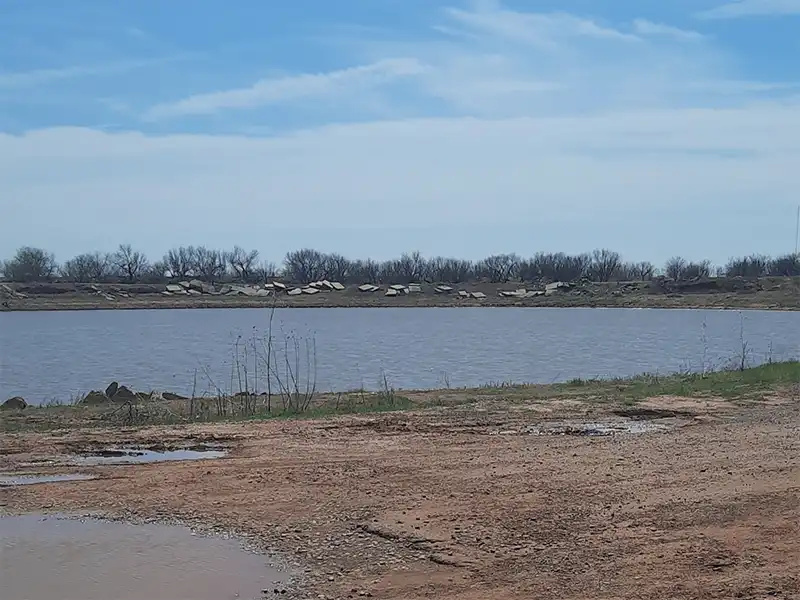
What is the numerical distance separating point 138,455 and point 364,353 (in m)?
21.1

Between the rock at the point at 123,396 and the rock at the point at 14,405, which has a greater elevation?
the rock at the point at 123,396

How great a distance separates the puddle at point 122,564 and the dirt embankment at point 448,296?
2699 inches

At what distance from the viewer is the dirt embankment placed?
254ft

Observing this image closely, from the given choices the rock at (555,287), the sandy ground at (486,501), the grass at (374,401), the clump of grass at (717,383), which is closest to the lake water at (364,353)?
the grass at (374,401)

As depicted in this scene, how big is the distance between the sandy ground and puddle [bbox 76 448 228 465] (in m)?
→ 0.37

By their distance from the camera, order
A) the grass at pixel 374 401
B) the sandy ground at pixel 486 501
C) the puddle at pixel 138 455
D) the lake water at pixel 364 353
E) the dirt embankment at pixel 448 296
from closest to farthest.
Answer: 1. the sandy ground at pixel 486 501
2. the puddle at pixel 138 455
3. the grass at pixel 374 401
4. the lake water at pixel 364 353
5. the dirt embankment at pixel 448 296

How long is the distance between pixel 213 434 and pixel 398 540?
6008mm

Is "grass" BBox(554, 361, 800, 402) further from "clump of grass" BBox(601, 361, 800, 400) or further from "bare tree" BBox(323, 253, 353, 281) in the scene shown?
"bare tree" BBox(323, 253, 353, 281)

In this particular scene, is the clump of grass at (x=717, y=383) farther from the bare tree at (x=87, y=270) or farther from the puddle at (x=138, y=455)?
the bare tree at (x=87, y=270)

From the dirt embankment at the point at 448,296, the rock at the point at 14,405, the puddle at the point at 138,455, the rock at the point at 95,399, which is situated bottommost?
the rock at the point at 14,405

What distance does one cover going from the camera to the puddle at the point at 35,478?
929 centimetres

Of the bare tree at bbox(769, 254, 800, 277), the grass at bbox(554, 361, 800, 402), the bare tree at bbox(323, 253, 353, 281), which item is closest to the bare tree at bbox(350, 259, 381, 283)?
the bare tree at bbox(323, 253, 353, 281)

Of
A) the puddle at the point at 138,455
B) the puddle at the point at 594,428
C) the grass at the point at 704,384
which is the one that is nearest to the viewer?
the puddle at the point at 138,455

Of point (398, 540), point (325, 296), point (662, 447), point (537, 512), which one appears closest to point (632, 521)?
point (537, 512)
